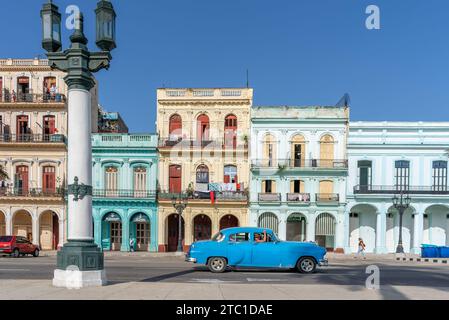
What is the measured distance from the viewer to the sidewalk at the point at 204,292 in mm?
7945

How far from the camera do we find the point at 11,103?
30234mm

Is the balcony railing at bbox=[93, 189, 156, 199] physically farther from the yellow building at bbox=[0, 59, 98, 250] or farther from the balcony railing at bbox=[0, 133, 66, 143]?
the balcony railing at bbox=[0, 133, 66, 143]

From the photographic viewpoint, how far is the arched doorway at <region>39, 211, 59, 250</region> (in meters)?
30.5

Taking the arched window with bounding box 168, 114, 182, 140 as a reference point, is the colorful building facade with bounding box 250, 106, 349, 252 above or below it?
below

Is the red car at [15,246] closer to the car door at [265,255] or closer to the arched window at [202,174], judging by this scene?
the arched window at [202,174]

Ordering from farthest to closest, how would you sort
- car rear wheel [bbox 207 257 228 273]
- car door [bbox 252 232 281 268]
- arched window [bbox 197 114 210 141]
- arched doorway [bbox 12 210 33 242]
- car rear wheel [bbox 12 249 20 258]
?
arched doorway [bbox 12 210 33 242], arched window [bbox 197 114 210 141], car rear wheel [bbox 12 249 20 258], car rear wheel [bbox 207 257 228 273], car door [bbox 252 232 281 268]

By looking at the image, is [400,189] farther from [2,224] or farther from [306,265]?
[2,224]

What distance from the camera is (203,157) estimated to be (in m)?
30.1

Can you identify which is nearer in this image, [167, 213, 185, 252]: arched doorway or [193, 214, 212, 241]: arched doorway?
[167, 213, 185, 252]: arched doorway

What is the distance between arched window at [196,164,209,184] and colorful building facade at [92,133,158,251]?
3.45 metres

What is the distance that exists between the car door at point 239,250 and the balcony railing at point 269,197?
633 inches

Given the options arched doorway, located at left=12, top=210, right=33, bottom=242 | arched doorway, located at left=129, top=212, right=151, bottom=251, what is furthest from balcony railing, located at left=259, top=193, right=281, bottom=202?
arched doorway, located at left=12, top=210, right=33, bottom=242

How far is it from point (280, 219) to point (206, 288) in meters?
21.2

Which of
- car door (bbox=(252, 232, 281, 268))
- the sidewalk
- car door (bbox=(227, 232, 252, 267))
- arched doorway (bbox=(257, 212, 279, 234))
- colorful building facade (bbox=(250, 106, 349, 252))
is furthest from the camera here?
arched doorway (bbox=(257, 212, 279, 234))
